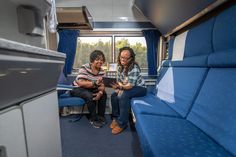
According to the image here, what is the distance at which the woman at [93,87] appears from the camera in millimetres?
2402

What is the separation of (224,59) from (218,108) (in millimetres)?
364

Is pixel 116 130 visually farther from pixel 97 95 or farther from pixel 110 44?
pixel 110 44

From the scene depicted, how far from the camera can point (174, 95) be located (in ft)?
6.26

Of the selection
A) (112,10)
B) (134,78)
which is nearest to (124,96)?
(134,78)

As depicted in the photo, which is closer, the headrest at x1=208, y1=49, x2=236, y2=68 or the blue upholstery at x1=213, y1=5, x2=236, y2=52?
the headrest at x1=208, y1=49, x2=236, y2=68

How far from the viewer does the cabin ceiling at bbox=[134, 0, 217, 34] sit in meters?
1.69

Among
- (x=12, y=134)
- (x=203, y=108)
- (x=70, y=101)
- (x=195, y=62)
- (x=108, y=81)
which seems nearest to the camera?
(x=12, y=134)

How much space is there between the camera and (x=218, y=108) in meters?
1.10

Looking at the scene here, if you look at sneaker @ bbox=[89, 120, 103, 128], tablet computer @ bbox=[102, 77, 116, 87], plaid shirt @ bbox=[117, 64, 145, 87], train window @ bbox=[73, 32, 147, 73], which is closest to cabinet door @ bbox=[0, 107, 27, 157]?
sneaker @ bbox=[89, 120, 103, 128]

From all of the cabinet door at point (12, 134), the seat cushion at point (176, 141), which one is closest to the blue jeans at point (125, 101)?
the seat cushion at point (176, 141)

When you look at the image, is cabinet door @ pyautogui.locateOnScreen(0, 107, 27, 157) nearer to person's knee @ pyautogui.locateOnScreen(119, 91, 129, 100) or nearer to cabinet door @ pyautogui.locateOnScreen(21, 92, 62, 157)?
cabinet door @ pyautogui.locateOnScreen(21, 92, 62, 157)

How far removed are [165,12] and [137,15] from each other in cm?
99

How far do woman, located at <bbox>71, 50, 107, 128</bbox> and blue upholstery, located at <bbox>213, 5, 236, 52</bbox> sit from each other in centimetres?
160

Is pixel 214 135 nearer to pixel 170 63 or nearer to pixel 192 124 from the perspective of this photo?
pixel 192 124
